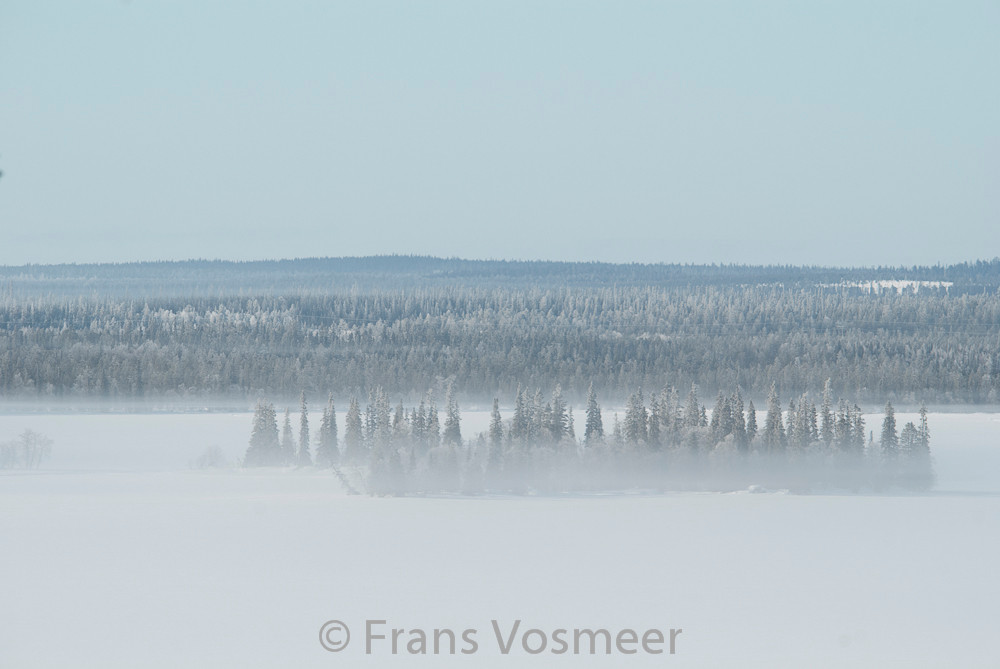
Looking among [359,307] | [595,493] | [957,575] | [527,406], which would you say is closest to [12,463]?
[527,406]

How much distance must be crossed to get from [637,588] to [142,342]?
87.9 metres

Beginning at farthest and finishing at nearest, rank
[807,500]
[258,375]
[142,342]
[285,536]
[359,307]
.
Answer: [359,307], [142,342], [258,375], [807,500], [285,536]

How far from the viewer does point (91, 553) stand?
100.0 feet

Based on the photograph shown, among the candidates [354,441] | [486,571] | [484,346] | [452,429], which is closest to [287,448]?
[354,441]

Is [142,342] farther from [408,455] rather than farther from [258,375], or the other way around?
[408,455]

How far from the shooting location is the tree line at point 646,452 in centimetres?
4944

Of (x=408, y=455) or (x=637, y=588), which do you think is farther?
(x=408, y=455)

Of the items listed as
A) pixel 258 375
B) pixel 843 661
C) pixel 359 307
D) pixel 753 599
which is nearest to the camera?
pixel 843 661

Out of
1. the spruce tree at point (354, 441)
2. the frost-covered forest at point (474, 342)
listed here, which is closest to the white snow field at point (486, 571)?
the spruce tree at point (354, 441)

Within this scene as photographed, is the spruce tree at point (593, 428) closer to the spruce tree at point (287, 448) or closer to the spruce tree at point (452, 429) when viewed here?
the spruce tree at point (452, 429)

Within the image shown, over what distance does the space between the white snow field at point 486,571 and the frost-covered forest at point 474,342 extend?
37.3 metres

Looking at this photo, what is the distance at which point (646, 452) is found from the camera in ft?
169

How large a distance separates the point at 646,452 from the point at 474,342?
196 ft

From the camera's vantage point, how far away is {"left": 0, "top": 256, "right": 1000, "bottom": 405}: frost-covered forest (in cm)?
9119
